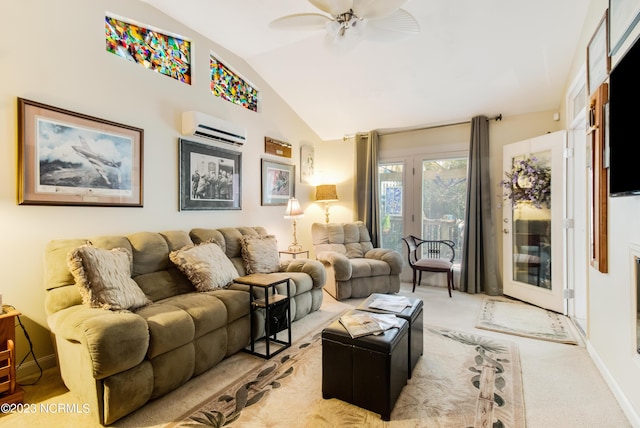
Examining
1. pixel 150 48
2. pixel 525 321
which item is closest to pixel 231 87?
pixel 150 48

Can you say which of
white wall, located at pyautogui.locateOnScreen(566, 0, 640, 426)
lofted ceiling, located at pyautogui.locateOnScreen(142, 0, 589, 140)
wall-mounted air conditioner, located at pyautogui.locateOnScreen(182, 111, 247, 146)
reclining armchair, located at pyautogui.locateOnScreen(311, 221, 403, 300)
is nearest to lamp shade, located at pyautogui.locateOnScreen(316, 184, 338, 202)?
reclining armchair, located at pyautogui.locateOnScreen(311, 221, 403, 300)

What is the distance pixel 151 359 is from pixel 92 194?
1.51 metres

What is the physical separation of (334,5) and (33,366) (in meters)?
3.38

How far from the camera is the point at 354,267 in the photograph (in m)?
4.08

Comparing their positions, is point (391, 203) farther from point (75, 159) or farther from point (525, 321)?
point (75, 159)

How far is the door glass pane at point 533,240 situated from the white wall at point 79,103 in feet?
12.6

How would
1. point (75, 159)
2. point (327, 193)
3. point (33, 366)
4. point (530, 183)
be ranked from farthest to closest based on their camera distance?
point (327, 193)
point (530, 183)
point (75, 159)
point (33, 366)

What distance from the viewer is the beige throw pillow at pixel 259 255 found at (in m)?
3.36

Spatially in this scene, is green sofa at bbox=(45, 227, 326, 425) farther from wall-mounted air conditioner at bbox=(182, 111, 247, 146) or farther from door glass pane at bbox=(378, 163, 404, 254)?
door glass pane at bbox=(378, 163, 404, 254)

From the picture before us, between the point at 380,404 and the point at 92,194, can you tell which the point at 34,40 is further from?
the point at 380,404

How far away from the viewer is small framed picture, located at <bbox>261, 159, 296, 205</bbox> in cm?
446

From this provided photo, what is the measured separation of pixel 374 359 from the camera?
1781 millimetres

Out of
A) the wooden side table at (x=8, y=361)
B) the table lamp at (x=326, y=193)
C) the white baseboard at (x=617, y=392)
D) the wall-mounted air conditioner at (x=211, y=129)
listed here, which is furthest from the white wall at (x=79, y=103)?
the white baseboard at (x=617, y=392)

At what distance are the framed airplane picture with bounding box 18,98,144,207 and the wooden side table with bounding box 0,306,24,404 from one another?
0.83 meters
